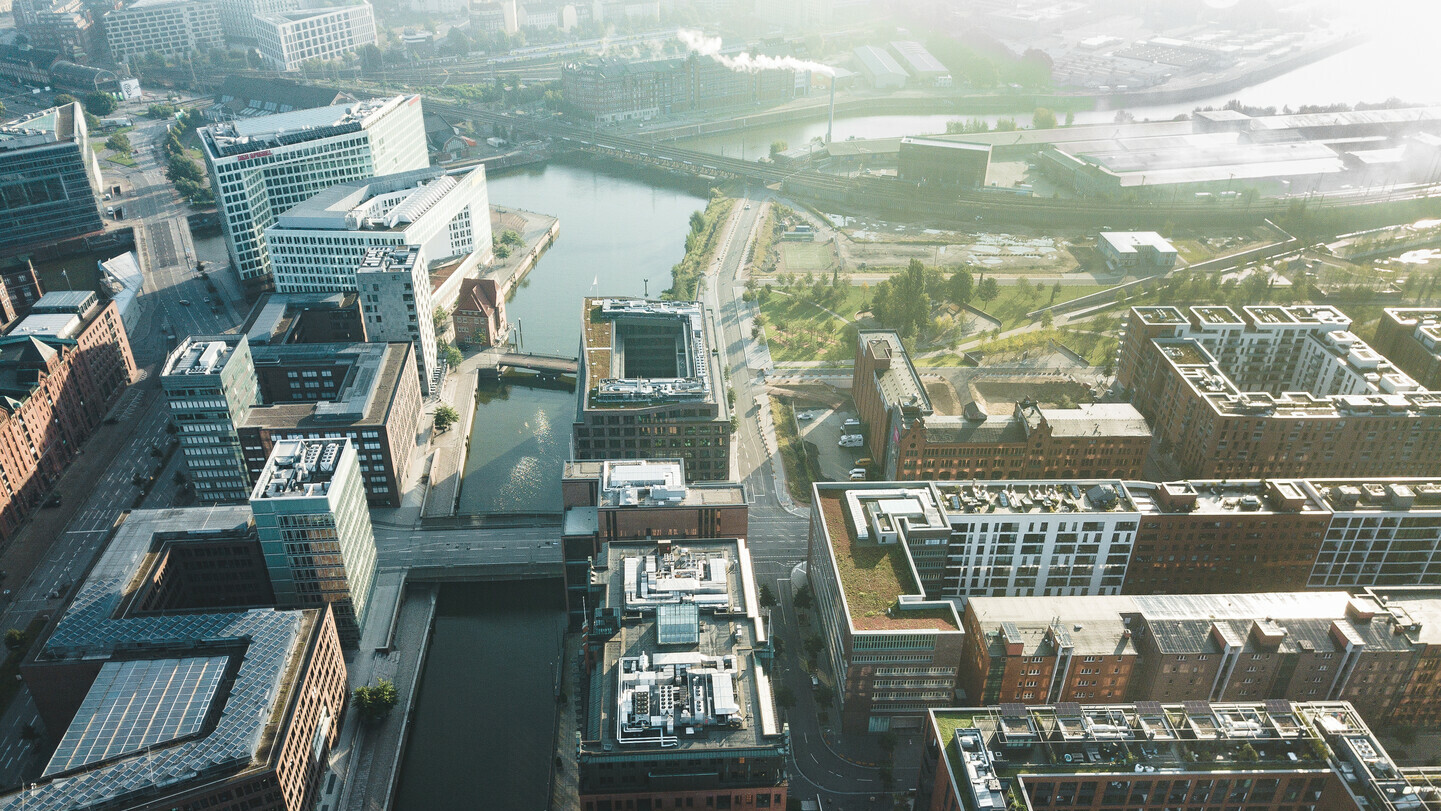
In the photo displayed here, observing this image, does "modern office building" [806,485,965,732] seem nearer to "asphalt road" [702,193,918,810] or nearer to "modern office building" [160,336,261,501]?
"asphalt road" [702,193,918,810]

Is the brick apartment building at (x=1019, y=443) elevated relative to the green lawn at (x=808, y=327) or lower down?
elevated

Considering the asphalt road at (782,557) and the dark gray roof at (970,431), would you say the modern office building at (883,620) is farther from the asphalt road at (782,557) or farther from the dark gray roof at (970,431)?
the dark gray roof at (970,431)

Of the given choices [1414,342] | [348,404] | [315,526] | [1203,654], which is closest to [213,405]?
[348,404]

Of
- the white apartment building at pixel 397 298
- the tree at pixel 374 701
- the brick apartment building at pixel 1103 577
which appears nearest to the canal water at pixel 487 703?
the tree at pixel 374 701

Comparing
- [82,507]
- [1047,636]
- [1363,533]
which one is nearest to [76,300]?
[82,507]

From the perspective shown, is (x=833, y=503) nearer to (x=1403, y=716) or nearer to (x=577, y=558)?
(x=577, y=558)

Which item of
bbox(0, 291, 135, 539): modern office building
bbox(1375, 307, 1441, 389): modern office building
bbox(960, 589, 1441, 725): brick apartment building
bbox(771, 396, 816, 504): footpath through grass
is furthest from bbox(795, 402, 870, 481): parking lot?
bbox(0, 291, 135, 539): modern office building
